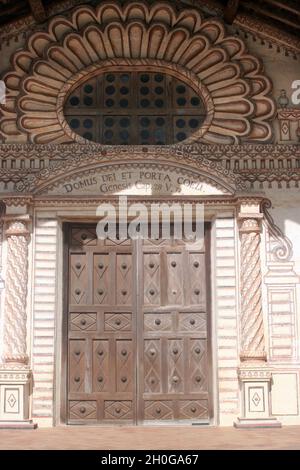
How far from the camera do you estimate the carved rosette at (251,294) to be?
10.0 metres

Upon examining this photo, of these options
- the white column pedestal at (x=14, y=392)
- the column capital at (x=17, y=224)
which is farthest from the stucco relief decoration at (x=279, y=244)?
the white column pedestal at (x=14, y=392)

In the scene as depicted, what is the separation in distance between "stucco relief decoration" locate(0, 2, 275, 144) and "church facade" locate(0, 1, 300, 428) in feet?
0.07

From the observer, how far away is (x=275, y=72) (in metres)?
11.1

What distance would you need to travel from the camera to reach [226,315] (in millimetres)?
10328

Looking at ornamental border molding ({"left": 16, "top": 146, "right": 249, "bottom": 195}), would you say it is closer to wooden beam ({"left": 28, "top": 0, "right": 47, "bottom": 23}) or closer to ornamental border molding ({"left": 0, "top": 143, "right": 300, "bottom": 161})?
ornamental border molding ({"left": 0, "top": 143, "right": 300, "bottom": 161})

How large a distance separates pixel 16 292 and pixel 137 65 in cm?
382

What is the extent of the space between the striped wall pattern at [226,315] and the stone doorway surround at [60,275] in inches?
0.5

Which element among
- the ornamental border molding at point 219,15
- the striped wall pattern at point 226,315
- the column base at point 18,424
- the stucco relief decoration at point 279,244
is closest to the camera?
→ the column base at point 18,424

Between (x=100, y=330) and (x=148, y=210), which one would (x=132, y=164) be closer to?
(x=148, y=210)

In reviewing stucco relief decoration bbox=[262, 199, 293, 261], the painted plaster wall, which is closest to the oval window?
the painted plaster wall

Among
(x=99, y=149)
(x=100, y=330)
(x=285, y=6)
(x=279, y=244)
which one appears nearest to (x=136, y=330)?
(x=100, y=330)

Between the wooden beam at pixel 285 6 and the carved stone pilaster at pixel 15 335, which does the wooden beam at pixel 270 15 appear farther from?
the carved stone pilaster at pixel 15 335
